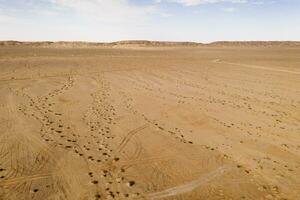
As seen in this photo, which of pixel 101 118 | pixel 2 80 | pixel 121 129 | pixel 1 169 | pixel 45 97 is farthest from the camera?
pixel 2 80

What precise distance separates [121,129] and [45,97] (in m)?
5.79

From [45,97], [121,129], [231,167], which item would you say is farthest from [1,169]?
[45,97]

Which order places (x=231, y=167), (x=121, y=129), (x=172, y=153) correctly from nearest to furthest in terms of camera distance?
(x=231, y=167) → (x=172, y=153) → (x=121, y=129)

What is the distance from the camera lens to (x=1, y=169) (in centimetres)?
760

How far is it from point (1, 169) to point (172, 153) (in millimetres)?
4393

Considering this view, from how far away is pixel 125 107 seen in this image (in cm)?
1368

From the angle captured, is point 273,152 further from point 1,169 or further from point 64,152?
point 1,169

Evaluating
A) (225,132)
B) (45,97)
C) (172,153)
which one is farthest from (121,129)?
(45,97)

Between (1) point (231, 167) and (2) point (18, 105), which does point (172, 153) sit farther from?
(2) point (18, 105)

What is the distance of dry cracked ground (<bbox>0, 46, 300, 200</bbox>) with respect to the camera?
7.06 m

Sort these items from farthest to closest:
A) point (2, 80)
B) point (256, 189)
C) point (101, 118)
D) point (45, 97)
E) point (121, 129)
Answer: point (2, 80)
point (45, 97)
point (101, 118)
point (121, 129)
point (256, 189)

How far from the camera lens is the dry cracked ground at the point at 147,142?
23.2 ft

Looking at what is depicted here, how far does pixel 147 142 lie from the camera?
9.76 meters

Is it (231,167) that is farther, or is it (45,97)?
(45,97)
